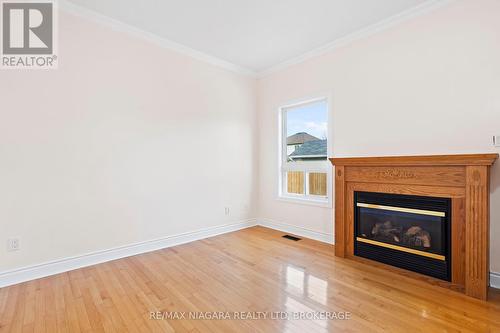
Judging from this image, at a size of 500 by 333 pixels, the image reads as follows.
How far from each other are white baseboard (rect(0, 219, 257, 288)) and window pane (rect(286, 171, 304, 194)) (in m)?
1.35

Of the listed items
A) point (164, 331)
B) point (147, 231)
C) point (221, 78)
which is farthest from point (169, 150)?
point (164, 331)

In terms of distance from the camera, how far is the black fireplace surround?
2305mm

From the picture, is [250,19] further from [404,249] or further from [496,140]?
[404,249]

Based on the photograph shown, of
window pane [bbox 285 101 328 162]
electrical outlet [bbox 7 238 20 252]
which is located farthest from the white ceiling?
electrical outlet [bbox 7 238 20 252]

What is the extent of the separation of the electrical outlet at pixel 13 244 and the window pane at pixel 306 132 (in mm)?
3672

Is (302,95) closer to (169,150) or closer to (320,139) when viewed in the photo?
(320,139)

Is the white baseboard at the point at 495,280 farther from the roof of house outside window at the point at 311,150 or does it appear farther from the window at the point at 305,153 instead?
the roof of house outside window at the point at 311,150

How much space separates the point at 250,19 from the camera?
285 centimetres

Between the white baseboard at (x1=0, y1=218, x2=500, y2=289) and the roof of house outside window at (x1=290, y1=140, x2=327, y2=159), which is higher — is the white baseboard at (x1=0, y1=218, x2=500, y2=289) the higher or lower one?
the lower one

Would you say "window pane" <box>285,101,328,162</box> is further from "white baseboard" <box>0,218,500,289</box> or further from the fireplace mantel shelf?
"white baseboard" <box>0,218,500,289</box>

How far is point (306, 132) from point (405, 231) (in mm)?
2030

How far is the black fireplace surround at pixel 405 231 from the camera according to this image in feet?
7.56

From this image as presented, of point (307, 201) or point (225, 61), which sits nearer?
point (307, 201)

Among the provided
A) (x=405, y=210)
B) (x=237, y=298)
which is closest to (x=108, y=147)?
(x=237, y=298)
